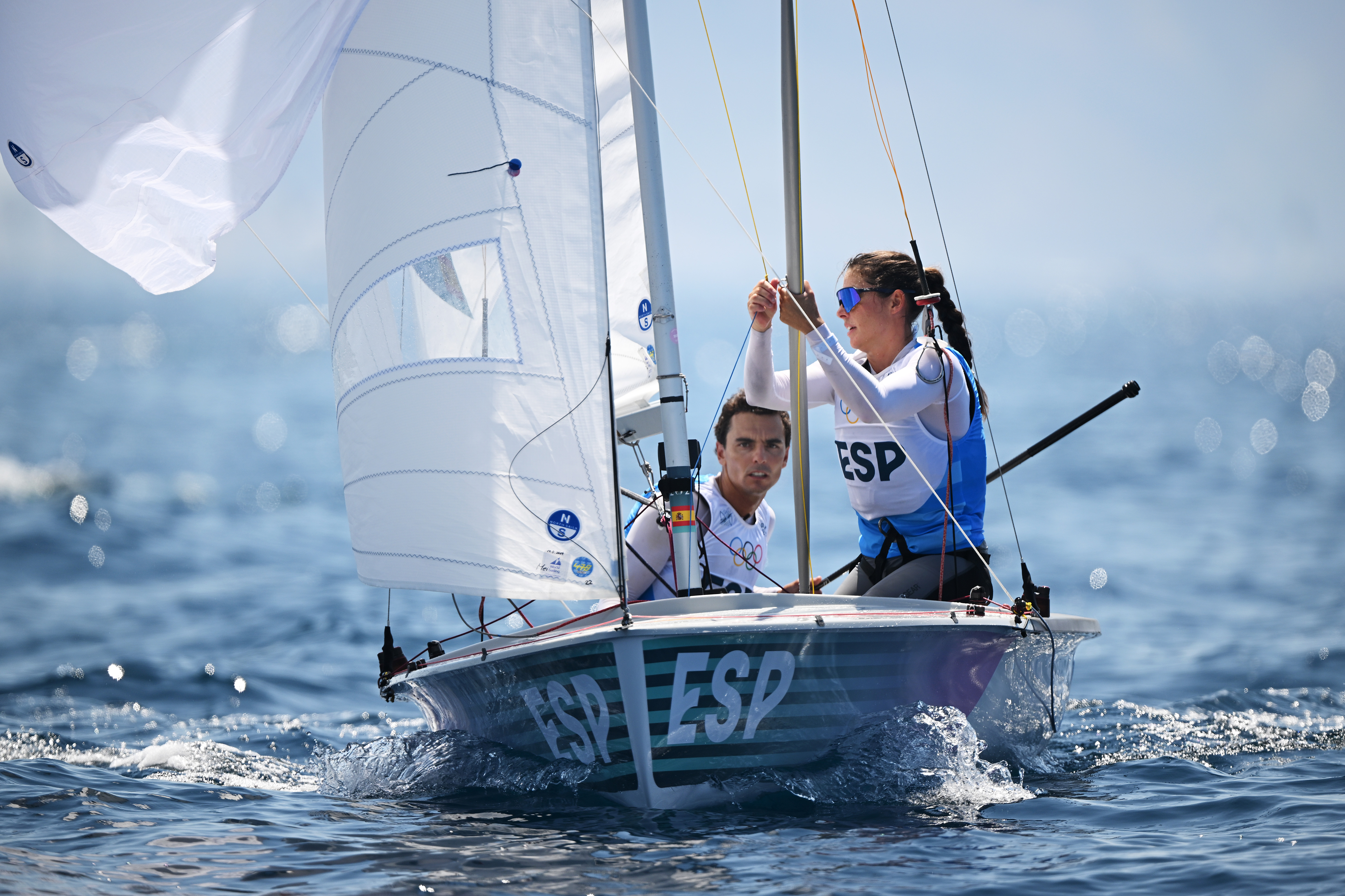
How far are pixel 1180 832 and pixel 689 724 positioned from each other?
161 cm

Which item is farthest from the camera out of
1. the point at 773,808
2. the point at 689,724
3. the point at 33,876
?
the point at 773,808

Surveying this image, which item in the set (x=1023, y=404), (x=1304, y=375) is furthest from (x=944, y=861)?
(x=1304, y=375)

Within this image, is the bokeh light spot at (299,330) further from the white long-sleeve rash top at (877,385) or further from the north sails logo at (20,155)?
the white long-sleeve rash top at (877,385)

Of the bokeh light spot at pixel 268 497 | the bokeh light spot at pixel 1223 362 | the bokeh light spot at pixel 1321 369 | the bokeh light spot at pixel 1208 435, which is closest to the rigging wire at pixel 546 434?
the bokeh light spot at pixel 268 497

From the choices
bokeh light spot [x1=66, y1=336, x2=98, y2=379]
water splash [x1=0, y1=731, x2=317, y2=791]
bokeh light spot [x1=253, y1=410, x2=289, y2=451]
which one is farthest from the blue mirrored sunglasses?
bokeh light spot [x1=66, y1=336, x2=98, y2=379]

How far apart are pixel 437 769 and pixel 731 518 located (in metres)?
1.39

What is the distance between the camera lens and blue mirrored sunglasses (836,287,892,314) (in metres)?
4.45

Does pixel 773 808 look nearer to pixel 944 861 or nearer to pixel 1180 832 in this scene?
pixel 944 861

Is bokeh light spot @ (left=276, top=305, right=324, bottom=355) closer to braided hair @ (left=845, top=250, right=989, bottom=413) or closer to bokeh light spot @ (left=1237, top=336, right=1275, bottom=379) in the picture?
bokeh light spot @ (left=1237, top=336, right=1275, bottom=379)

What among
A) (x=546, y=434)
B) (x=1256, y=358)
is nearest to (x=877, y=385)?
(x=546, y=434)

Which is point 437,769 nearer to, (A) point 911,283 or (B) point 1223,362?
(A) point 911,283

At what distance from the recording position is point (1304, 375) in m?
59.2

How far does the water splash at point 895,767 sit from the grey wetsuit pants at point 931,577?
0.49 metres

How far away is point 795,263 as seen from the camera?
14.3ft
